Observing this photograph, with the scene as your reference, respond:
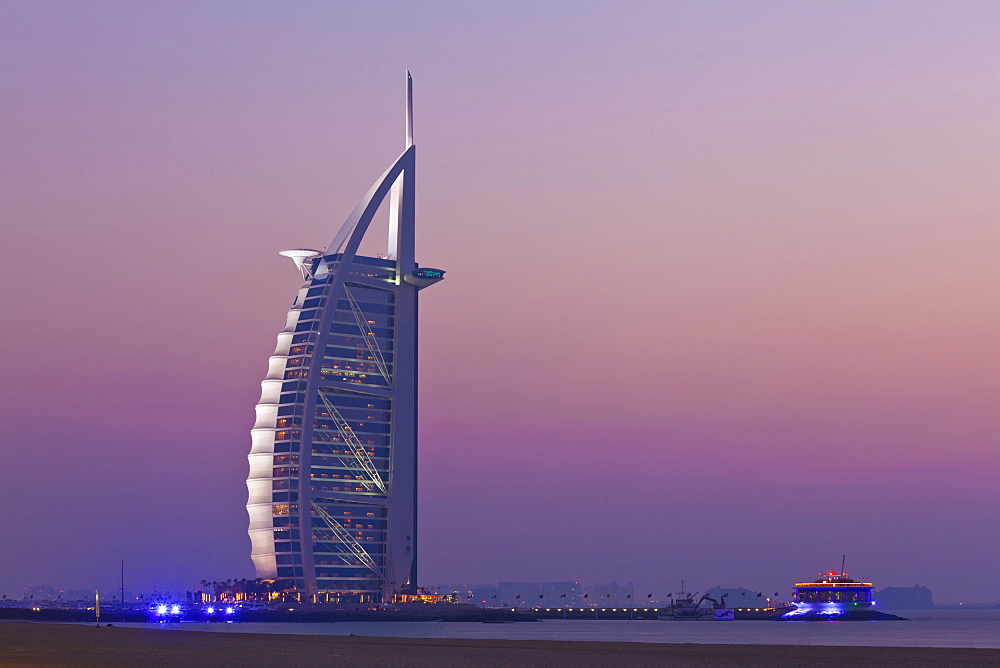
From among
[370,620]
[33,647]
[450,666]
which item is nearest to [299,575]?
[370,620]

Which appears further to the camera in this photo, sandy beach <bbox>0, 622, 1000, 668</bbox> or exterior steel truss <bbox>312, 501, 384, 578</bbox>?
exterior steel truss <bbox>312, 501, 384, 578</bbox>

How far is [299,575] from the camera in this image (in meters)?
193

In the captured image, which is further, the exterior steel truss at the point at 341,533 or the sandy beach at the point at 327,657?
the exterior steel truss at the point at 341,533

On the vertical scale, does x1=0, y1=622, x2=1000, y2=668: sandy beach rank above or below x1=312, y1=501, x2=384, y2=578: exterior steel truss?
below

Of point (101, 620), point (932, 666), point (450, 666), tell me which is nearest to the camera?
point (450, 666)

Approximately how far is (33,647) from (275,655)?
12.5 meters

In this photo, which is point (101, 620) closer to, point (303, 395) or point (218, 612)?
point (218, 612)

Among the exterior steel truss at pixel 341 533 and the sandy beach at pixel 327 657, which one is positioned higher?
the exterior steel truss at pixel 341 533

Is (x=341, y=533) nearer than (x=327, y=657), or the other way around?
(x=327, y=657)

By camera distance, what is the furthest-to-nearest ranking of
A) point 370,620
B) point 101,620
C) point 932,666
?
point 370,620 < point 101,620 < point 932,666

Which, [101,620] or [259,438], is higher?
[259,438]

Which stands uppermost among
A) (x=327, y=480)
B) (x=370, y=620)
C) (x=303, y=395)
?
(x=303, y=395)

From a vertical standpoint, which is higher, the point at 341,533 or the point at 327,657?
the point at 341,533

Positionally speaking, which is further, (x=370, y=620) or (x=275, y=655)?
(x=370, y=620)
